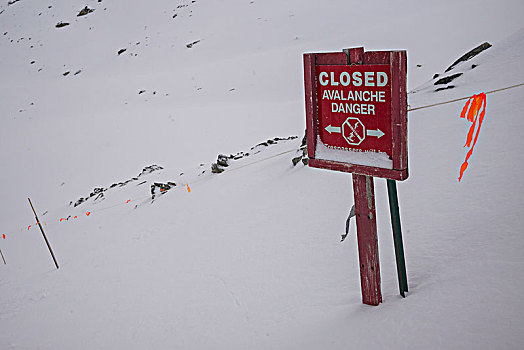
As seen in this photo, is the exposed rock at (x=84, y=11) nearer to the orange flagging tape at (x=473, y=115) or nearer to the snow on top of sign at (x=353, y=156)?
the orange flagging tape at (x=473, y=115)

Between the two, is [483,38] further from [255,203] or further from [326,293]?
[326,293]

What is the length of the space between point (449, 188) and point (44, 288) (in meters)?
6.94

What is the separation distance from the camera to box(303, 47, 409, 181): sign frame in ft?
11.4

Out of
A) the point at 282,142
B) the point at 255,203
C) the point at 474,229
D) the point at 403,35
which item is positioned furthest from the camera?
the point at 403,35

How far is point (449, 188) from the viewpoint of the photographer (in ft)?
18.9

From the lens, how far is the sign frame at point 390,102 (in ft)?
11.4

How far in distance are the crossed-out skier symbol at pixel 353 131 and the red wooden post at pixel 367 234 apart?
0.34 meters

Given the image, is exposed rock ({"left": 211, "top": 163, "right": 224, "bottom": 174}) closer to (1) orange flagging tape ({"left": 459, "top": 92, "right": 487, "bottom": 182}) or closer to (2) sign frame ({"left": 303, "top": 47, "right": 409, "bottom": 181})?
(1) orange flagging tape ({"left": 459, "top": 92, "right": 487, "bottom": 182})

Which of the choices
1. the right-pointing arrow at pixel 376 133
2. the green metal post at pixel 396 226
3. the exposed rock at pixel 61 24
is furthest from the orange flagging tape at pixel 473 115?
the exposed rock at pixel 61 24

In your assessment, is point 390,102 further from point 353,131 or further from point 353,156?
point 353,156

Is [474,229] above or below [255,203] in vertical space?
above

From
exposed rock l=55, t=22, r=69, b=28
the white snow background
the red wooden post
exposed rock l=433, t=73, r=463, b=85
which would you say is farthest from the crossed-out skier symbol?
exposed rock l=55, t=22, r=69, b=28

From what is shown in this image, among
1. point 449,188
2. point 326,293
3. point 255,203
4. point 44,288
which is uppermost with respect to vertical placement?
point 449,188

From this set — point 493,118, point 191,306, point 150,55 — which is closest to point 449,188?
point 493,118
